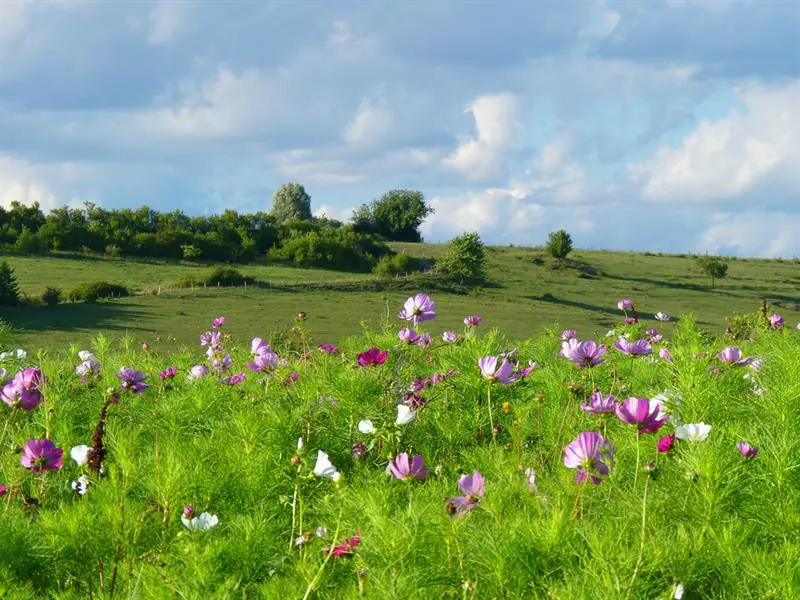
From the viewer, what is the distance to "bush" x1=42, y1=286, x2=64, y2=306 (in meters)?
32.0

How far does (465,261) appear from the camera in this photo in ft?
159

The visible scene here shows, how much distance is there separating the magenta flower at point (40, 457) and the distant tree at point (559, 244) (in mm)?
55359

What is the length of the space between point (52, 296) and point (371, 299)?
1264 centimetres

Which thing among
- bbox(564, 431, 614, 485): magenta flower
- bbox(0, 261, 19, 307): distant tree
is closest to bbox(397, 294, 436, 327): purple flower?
bbox(564, 431, 614, 485): magenta flower

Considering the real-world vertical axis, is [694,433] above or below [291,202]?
below

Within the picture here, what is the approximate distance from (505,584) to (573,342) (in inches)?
61.6

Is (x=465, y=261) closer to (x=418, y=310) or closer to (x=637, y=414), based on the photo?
(x=418, y=310)

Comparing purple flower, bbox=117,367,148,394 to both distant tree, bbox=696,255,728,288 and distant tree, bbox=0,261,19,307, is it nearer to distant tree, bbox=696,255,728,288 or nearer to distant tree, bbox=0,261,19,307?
distant tree, bbox=0,261,19,307

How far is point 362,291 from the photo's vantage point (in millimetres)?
40156

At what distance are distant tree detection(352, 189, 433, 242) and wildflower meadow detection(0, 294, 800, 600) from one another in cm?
7557

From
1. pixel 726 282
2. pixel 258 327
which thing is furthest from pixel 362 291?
pixel 726 282

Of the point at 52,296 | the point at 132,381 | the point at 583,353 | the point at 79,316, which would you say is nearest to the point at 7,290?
the point at 52,296

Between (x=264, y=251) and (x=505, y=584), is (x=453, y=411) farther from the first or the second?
(x=264, y=251)

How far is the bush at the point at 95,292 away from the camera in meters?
32.6
